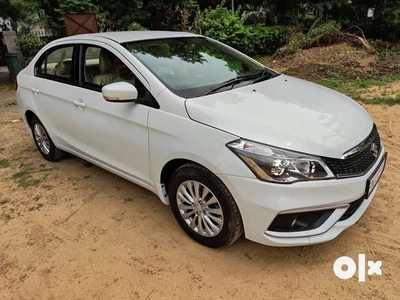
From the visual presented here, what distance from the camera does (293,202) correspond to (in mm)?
2043

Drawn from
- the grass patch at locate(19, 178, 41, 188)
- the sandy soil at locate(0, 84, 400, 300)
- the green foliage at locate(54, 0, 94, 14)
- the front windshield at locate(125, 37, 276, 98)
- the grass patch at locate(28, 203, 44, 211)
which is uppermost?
the green foliage at locate(54, 0, 94, 14)

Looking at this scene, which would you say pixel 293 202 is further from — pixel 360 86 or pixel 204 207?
pixel 360 86

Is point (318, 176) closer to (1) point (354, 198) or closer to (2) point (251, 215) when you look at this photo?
(1) point (354, 198)

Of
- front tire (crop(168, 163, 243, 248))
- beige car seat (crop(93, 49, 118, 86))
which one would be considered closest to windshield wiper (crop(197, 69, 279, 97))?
front tire (crop(168, 163, 243, 248))

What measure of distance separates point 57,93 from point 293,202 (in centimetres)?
270

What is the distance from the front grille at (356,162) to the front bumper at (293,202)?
1.7 inches

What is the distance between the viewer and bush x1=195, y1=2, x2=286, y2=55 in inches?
415

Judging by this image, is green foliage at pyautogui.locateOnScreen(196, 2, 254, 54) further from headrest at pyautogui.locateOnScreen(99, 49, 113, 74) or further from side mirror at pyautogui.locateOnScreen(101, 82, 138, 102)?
side mirror at pyautogui.locateOnScreen(101, 82, 138, 102)

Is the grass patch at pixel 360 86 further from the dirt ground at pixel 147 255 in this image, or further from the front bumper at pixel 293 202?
the front bumper at pixel 293 202

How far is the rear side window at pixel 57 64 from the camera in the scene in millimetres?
3426

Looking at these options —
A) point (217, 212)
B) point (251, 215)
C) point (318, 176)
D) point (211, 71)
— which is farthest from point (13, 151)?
point (318, 176)

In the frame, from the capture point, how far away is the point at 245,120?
224cm

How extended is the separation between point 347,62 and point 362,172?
7.03 metres

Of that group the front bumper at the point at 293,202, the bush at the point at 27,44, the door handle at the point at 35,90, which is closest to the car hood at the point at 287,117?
the front bumper at the point at 293,202
